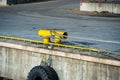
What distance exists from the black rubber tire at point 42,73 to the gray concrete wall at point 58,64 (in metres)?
0.48

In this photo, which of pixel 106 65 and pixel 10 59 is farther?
pixel 10 59

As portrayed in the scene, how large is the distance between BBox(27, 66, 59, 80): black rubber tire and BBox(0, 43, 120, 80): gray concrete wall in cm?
48

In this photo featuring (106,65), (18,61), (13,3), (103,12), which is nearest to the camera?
(106,65)

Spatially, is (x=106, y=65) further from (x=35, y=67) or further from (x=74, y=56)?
(x=35, y=67)

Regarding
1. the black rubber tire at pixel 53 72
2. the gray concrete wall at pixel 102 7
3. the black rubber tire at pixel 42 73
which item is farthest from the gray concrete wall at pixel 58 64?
the gray concrete wall at pixel 102 7

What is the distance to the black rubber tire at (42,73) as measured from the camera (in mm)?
19422

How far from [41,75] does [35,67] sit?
2.57 ft

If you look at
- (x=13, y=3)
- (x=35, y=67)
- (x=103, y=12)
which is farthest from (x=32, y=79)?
(x=13, y=3)

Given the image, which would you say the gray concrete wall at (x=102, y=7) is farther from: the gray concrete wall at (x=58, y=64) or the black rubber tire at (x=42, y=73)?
the black rubber tire at (x=42, y=73)

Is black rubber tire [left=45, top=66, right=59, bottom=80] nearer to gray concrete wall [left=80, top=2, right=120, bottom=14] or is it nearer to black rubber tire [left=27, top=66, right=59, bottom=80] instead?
black rubber tire [left=27, top=66, right=59, bottom=80]

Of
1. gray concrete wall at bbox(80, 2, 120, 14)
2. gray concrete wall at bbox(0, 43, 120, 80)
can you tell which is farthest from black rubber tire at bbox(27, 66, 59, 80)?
gray concrete wall at bbox(80, 2, 120, 14)

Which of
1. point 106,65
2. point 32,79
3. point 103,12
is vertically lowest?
point 32,79

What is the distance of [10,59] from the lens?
883 inches

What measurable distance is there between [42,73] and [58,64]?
1259mm
